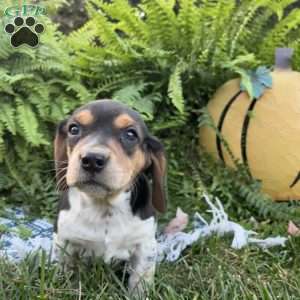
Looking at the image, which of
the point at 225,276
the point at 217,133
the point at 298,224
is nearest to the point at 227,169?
the point at 217,133

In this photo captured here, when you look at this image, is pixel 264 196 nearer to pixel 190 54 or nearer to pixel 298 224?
pixel 298 224

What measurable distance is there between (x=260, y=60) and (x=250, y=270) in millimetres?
2626

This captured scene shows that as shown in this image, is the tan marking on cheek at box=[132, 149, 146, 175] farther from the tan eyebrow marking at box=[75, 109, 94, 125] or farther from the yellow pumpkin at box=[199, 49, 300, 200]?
the yellow pumpkin at box=[199, 49, 300, 200]

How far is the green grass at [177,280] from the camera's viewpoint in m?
2.88

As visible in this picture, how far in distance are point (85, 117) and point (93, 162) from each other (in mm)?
359

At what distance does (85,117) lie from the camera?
3199 mm

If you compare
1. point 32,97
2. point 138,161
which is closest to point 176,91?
point 32,97

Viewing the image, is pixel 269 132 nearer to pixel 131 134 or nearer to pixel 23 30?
pixel 131 134

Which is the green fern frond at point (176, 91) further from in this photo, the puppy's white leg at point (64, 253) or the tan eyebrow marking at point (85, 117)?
the puppy's white leg at point (64, 253)

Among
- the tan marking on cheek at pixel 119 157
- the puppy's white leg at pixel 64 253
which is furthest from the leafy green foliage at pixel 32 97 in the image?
the tan marking on cheek at pixel 119 157

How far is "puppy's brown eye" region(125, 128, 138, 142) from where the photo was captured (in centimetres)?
323

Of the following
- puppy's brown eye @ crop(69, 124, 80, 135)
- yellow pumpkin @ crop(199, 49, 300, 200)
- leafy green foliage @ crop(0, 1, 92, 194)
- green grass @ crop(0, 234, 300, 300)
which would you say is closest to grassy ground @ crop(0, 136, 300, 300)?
green grass @ crop(0, 234, 300, 300)

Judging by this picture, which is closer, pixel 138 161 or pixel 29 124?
pixel 138 161

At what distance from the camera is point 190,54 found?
5336 millimetres
